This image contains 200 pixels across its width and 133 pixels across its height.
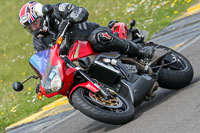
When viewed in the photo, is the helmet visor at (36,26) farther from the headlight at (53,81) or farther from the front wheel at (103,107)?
the front wheel at (103,107)

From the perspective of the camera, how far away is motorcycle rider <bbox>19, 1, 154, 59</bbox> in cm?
535

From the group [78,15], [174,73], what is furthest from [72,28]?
[174,73]

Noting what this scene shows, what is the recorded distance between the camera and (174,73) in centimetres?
609

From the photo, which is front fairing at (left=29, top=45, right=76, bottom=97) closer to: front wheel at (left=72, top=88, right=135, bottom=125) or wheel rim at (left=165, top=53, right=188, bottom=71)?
front wheel at (left=72, top=88, right=135, bottom=125)

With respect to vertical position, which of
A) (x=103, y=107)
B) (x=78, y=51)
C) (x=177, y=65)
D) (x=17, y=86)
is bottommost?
(x=177, y=65)

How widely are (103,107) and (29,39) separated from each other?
1071 cm

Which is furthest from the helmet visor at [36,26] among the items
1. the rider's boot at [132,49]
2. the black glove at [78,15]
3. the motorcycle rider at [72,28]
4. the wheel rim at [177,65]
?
the wheel rim at [177,65]

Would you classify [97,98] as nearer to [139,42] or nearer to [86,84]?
[86,84]

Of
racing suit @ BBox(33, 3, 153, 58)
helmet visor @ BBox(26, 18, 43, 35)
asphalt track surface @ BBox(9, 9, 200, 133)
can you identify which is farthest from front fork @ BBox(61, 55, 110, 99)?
helmet visor @ BBox(26, 18, 43, 35)

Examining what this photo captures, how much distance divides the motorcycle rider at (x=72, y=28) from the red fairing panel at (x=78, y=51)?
11cm

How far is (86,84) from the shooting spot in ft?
16.6

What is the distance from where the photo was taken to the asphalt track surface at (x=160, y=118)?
176 inches

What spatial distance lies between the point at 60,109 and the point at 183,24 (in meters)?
4.36

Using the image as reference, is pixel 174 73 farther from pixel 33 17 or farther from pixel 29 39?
pixel 29 39
